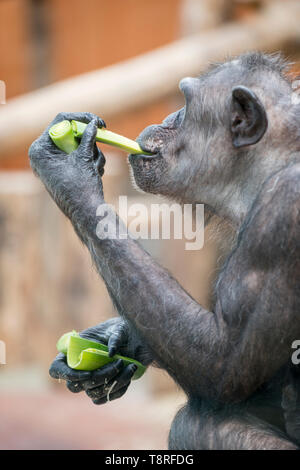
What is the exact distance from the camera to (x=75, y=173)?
3137mm

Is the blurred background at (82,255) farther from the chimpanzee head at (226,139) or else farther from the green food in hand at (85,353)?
the green food in hand at (85,353)

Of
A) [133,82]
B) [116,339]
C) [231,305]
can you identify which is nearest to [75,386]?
[116,339]

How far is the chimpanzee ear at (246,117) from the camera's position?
308cm

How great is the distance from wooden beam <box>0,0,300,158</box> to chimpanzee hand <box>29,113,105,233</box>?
3.38m

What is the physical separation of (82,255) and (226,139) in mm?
4923

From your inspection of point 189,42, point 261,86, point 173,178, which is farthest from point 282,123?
point 189,42

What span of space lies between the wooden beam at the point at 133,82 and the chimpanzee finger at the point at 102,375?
12.1 feet

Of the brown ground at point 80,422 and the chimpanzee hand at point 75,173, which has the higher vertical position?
the chimpanzee hand at point 75,173

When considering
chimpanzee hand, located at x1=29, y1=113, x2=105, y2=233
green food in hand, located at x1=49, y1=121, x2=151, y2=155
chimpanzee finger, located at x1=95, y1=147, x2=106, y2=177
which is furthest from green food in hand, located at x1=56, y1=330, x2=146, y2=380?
green food in hand, located at x1=49, y1=121, x2=151, y2=155

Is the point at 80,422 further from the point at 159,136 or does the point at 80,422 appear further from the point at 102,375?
the point at 159,136

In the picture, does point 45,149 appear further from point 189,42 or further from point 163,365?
point 189,42

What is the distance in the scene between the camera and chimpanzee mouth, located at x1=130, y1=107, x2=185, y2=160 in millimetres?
3445

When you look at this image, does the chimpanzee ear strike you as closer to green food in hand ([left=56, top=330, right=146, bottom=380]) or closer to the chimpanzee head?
the chimpanzee head

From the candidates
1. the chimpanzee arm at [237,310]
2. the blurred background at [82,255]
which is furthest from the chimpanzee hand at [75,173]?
the blurred background at [82,255]
